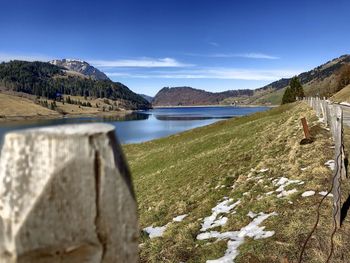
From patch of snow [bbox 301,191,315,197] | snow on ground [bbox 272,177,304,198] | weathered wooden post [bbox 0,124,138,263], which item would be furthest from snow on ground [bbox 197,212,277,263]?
Result: weathered wooden post [bbox 0,124,138,263]

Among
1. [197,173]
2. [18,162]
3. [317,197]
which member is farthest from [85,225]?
[197,173]

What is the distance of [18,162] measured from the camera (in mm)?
1542

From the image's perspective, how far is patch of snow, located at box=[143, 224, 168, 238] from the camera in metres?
12.1

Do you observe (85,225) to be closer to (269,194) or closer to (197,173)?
(269,194)

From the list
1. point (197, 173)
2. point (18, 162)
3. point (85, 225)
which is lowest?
point (197, 173)

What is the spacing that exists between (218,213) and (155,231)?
230cm

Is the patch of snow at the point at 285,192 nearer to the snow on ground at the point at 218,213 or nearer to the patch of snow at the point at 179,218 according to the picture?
the snow on ground at the point at 218,213

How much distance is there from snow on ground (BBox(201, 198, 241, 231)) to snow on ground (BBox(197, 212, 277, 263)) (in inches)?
26.7

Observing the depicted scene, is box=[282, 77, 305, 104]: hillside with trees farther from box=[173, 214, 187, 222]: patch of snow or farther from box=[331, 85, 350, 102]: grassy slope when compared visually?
box=[173, 214, 187, 222]: patch of snow

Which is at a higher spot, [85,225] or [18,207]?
[18,207]

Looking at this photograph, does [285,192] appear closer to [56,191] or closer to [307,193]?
[307,193]

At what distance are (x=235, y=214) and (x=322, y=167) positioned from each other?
370cm

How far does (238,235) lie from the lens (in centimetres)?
962

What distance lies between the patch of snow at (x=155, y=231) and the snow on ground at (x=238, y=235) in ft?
6.68
